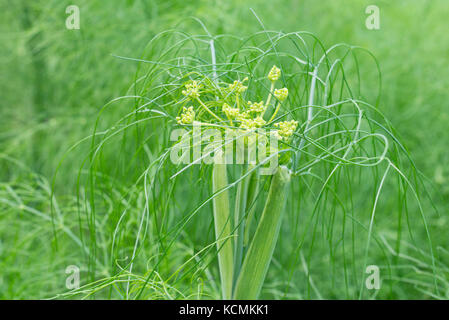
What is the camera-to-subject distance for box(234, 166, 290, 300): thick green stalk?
1.21 feet

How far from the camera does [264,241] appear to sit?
1.23 feet

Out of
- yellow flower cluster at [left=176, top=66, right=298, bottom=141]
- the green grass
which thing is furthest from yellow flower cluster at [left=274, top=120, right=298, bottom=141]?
the green grass

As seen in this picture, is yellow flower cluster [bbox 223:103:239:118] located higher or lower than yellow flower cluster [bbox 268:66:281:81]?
lower

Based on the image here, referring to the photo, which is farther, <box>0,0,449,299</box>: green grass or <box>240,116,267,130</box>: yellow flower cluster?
A: <box>0,0,449,299</box>: green grass

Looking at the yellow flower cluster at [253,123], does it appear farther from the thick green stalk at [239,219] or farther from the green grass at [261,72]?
the green grass at [261,72]

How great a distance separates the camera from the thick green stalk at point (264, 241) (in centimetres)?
37

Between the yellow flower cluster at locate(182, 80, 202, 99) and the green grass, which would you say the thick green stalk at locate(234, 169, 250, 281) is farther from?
the green grass

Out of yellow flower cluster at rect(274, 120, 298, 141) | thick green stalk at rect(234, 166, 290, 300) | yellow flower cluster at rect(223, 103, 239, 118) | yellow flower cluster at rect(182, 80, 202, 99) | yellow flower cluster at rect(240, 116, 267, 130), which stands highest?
yellow flower cluster at rect(182, 80, 202, 99)

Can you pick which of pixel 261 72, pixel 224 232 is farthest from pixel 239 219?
pixel 261 72

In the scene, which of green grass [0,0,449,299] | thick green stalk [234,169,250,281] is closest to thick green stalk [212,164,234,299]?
thick green stalk [234,169,250,281]

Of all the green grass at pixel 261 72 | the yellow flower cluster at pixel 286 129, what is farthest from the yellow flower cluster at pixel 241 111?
the green grass at pixel 261 72

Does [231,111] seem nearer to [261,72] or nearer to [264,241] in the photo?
[264,241]
